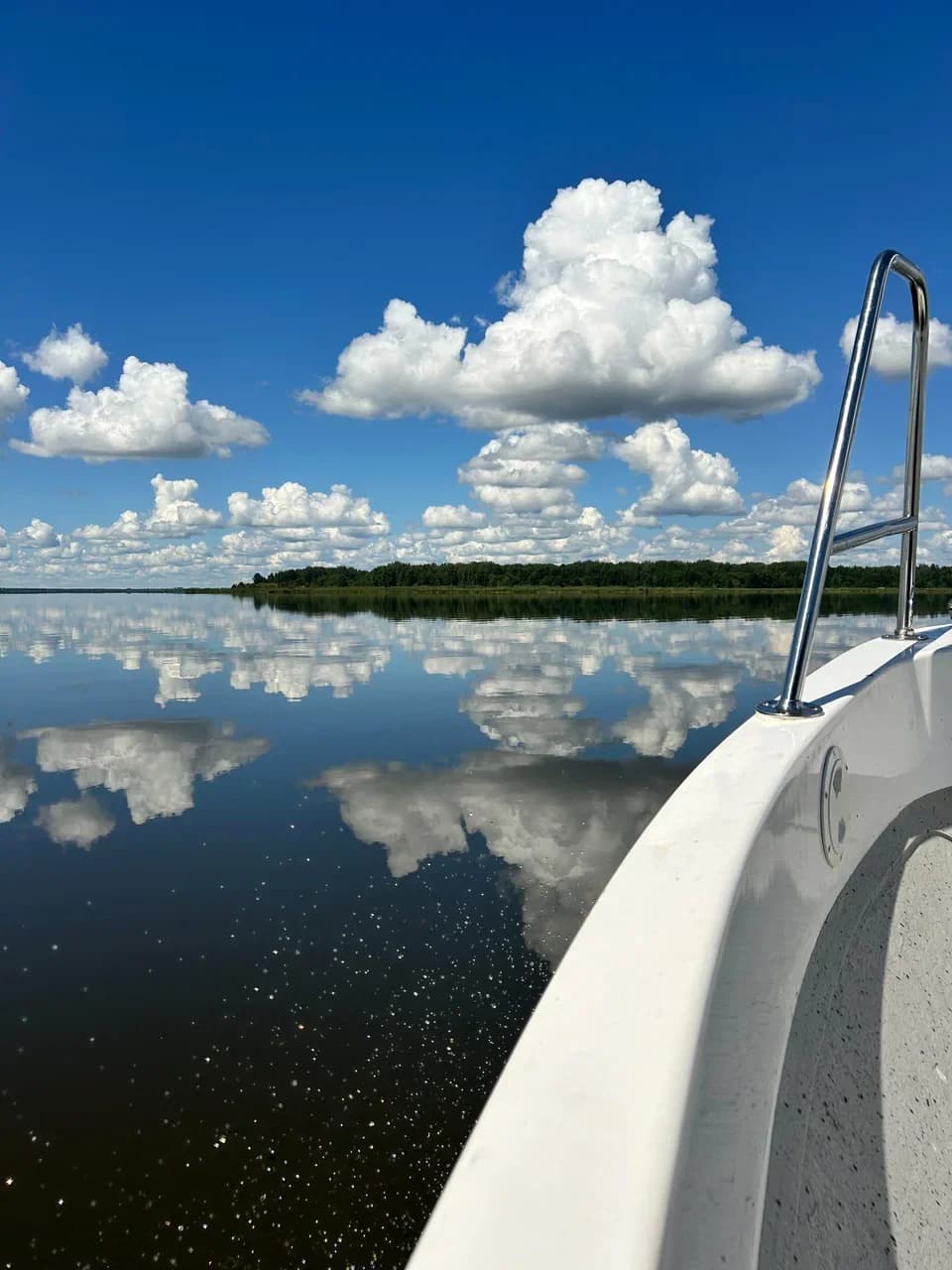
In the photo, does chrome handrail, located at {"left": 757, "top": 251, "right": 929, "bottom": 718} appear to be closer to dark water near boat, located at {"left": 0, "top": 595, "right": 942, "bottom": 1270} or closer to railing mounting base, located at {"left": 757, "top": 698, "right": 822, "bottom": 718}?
railing mounting base, located at {"left": 757, "top": 698, "right": 822, "bottom": 718}

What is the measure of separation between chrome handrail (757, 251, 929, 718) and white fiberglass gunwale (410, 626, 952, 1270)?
0.23 meters

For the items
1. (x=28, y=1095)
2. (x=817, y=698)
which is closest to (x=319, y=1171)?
(x=28, y=1095)

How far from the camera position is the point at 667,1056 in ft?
2.25

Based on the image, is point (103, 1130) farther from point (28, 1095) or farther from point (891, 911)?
point (891, 911)

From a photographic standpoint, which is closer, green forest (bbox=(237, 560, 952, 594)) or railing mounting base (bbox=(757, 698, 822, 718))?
railing mounting base (bbox=(757, 698, 822, 718))

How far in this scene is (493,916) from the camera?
2959mm

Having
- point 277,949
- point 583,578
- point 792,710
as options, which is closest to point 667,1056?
point 792,710

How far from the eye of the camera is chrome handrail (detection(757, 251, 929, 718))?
162 centimetres

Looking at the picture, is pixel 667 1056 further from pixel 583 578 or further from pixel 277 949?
pixel 583 578

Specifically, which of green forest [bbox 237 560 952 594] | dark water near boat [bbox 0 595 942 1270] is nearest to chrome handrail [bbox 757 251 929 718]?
dark water near boat [bbox 0 595 942 1270]

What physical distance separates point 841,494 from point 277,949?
2.13m

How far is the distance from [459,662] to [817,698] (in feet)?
29.3

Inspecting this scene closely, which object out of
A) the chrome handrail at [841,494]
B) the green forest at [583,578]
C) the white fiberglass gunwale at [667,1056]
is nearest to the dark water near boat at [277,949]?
the white fiberglass gunwale at [667,1056]

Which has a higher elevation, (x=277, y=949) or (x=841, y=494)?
(x=841, y=494)
